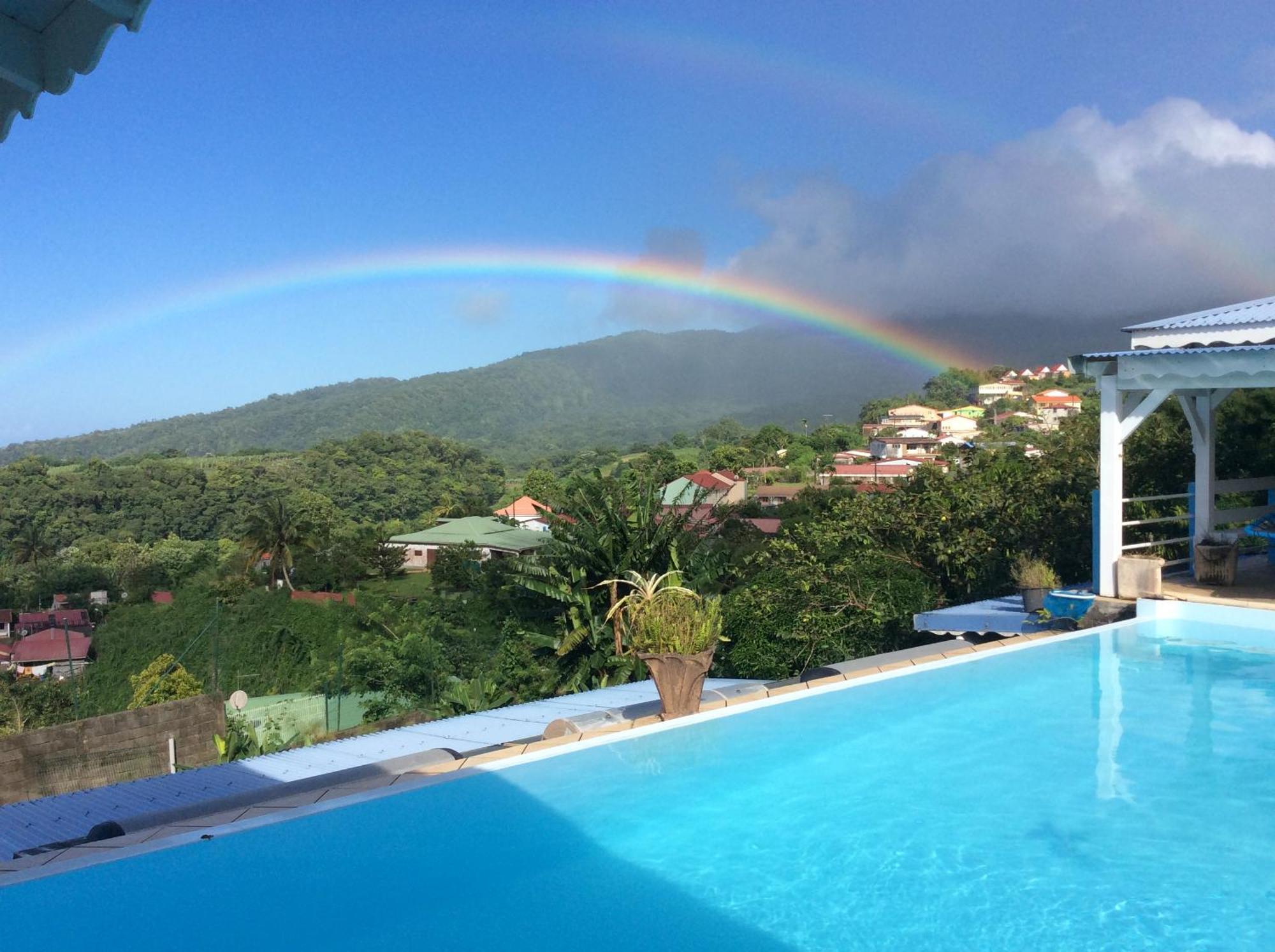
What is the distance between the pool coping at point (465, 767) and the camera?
405 cm

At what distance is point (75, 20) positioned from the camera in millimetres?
1889

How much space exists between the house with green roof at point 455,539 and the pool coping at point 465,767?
1875 inches

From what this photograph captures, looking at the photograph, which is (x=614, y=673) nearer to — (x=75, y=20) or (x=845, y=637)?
(x=845, y=637)

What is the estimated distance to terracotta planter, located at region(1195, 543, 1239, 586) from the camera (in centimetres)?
871

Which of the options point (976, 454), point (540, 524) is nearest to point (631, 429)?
point (540, 524)

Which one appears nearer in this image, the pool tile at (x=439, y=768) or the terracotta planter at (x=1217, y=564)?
the pool tile at (x=439, y=768)

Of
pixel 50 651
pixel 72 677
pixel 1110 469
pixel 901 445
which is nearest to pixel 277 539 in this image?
pixel 50 651

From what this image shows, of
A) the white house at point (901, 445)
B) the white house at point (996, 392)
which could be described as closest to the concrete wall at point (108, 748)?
the white house at point (901, 445)

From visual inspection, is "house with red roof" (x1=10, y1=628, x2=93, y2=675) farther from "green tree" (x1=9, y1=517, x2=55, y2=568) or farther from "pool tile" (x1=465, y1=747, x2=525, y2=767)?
"pool tile" (x1=465, y1=747, x2=525, y2=767)

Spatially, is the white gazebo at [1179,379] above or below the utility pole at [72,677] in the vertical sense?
above

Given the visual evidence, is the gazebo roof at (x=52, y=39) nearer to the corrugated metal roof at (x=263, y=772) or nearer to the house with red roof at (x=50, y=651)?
the corrugated metal roof at (x=263, y=772)

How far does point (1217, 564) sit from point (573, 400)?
16547cm

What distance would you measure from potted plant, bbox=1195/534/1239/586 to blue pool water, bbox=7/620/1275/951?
3.15 m

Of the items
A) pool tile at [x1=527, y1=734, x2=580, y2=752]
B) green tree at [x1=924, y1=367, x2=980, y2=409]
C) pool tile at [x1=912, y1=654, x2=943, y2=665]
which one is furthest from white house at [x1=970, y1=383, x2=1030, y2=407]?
pool tile at [x1=527, y1=734, x2=580, y2=752]
